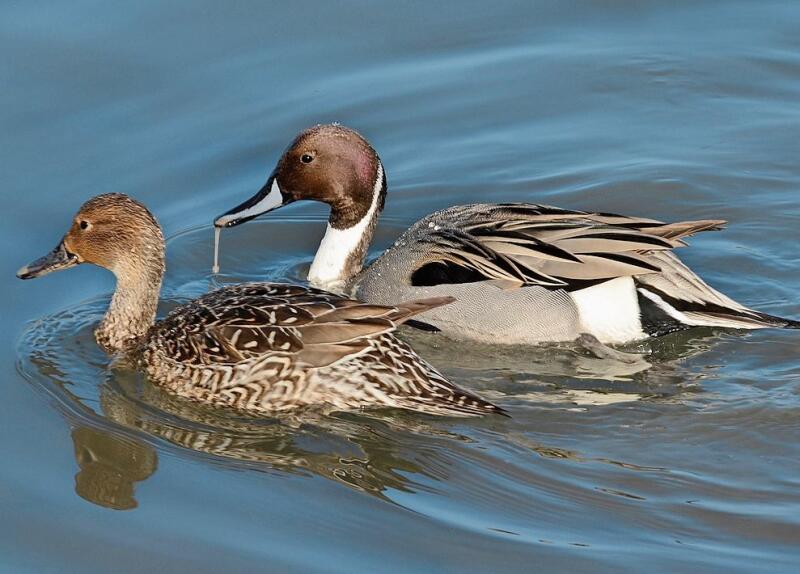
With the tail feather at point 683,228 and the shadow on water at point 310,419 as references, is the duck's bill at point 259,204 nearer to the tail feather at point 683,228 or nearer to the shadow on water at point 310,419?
the shadow on water at point 310,419

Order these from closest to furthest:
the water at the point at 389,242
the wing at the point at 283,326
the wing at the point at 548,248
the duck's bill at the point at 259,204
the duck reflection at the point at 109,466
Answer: the water at the point at 389,242 < the duck reflection at the point at 109,466 < the wing at the point at 283,326 < the wing at the point at 548,248 < the duck's bill at the point at 259,204

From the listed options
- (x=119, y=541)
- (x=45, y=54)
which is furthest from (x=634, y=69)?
(x=119, y=541)

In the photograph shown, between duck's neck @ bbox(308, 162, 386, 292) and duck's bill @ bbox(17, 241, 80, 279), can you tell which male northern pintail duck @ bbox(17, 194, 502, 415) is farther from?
duck's neck @ bbox(308, 162, 386, 292)

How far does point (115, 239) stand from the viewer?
23.7 feet

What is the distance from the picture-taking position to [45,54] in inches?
393

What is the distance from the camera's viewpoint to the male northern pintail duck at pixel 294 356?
657cm

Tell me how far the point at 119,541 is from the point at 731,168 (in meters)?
4.94

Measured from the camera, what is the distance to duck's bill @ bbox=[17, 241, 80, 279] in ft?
23.7

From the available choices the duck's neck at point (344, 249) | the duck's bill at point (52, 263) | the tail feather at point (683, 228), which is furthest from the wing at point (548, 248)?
the duck's bill at point (52, 263)

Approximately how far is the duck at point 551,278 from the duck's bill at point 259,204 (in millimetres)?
853

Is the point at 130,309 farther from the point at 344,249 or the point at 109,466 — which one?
the point at 344,249

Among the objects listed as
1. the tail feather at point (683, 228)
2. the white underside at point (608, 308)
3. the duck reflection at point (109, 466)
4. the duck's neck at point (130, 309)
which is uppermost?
the tail feather at point (683, 228)

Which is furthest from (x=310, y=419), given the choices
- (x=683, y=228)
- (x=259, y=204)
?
(x=683, y=228)

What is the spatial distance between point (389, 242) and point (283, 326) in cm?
227
